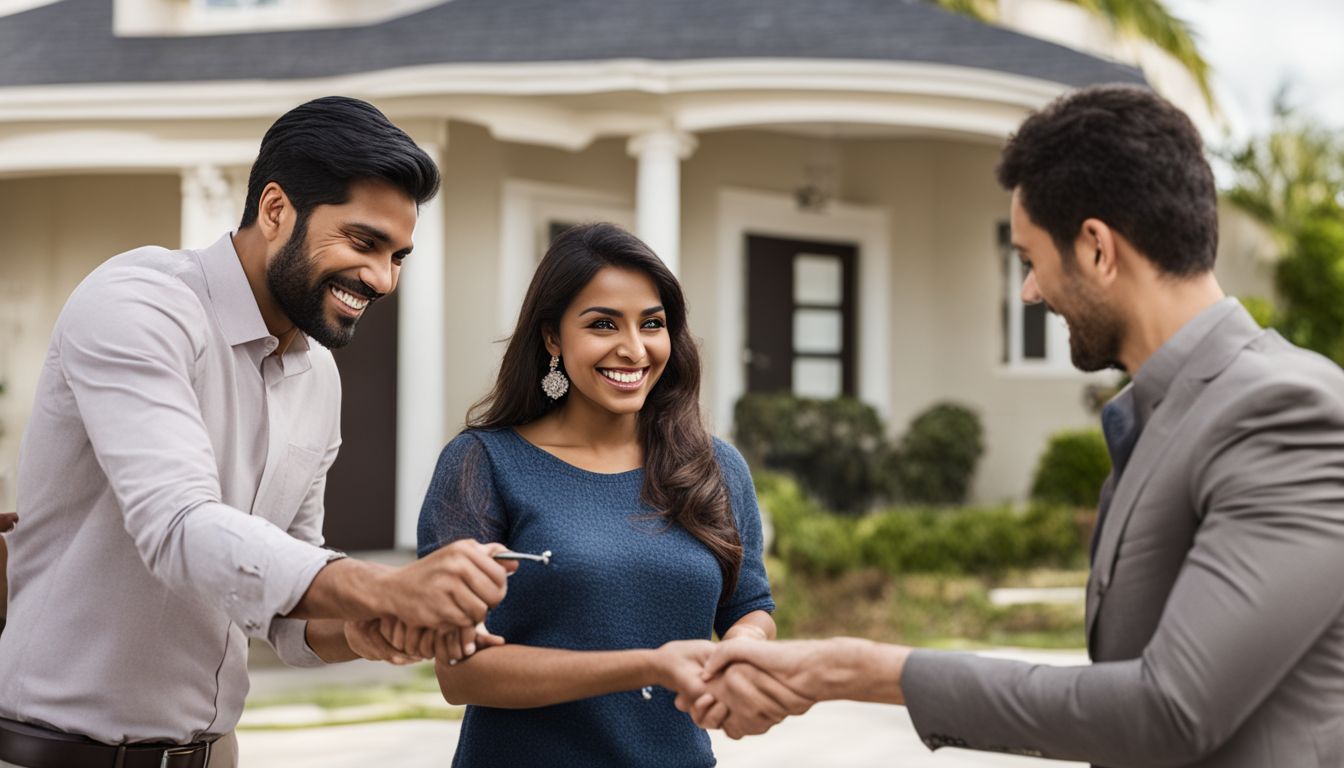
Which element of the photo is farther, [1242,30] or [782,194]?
[1242,30]

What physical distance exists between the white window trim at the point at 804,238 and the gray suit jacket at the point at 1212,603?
8893mm

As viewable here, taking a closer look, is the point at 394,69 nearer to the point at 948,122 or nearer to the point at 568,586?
the point at 948,122

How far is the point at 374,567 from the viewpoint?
2.07 meters

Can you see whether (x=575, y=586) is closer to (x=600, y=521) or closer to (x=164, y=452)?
(x=600, y=521)

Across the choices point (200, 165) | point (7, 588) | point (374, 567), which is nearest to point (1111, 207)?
point (374, 567)

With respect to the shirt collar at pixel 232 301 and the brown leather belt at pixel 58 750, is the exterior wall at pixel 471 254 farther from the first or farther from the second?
the brown leather belt at pixel 58 750

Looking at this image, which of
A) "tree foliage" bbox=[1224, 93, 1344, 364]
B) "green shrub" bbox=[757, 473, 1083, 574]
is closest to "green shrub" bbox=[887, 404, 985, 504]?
"green shrub" bbox=[757, 473, 1083, 574]

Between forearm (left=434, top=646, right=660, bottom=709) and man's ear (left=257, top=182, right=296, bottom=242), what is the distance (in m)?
0.86

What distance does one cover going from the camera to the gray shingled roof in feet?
32.6

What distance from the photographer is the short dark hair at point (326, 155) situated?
2436 millimetres

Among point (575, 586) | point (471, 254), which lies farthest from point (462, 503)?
point (471, 254)

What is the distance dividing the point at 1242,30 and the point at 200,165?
6594cm

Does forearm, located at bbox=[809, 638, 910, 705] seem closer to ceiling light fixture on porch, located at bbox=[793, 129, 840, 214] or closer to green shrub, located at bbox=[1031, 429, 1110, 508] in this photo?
green shrub, located at bbox=[1031, 429, 1110, 508]

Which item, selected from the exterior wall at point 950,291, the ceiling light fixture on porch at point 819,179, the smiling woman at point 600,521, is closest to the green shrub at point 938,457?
the exterior wall at point 950,291
